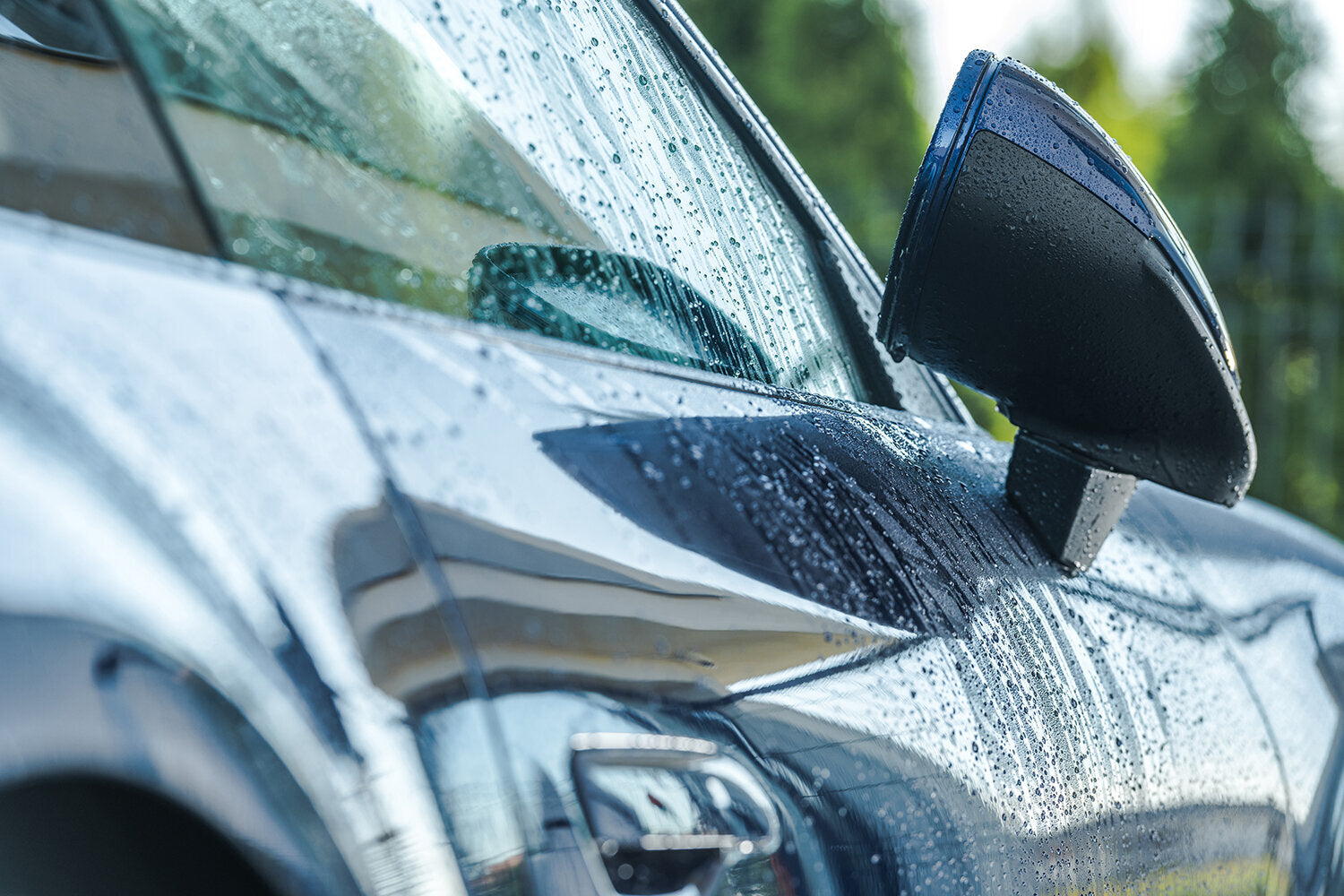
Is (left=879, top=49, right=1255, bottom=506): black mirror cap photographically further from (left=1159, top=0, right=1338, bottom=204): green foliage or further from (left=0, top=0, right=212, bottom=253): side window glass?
(left=1159, top=0, right=1338, bottom=204): green foliage

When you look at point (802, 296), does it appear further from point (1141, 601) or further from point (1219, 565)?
point (1219, 565)

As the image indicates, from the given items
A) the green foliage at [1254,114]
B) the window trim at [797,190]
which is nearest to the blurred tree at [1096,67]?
the green foliage at [1254,114]

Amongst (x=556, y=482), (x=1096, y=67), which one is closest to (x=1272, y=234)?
(x=1096, y=67)

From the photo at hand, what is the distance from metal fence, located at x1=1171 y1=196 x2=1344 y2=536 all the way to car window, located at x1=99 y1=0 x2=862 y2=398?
33.7ft

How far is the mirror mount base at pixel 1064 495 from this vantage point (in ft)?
4.54

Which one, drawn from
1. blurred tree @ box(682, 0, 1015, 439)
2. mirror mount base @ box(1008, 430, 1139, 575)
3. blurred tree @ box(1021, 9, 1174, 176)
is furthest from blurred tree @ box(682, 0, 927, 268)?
mirror mount base @ box(1008, 430, 1139, 575)

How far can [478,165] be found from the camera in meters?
1.00

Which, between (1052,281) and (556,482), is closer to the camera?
(556,482)

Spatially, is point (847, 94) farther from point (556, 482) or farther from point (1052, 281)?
point (556, 482)

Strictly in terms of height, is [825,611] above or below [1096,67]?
below

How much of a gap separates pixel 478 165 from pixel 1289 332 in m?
11.1

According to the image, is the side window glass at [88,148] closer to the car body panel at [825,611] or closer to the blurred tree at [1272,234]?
the car body panel at [825,611]

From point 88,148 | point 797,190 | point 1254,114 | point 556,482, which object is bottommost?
point 556,482

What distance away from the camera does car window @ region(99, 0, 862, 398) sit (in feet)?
2.79
